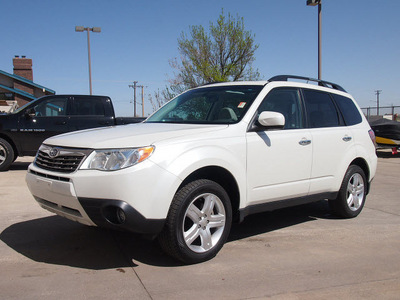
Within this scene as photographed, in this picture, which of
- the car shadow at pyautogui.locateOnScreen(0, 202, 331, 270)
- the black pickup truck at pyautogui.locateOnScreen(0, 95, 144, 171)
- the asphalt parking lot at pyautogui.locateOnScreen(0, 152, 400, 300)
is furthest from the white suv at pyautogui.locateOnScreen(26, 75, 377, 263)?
the black pickup truck at pyautogui.locateOnScreen(0, 95, 144, 171)

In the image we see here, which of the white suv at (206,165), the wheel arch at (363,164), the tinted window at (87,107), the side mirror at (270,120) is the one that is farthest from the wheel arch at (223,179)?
the tinted window at (87,107)

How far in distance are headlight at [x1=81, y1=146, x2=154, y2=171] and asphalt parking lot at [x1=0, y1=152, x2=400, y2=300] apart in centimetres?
96

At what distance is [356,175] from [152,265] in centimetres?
330

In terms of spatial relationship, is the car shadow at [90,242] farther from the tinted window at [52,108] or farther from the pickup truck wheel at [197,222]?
the tinted window at [52,108]

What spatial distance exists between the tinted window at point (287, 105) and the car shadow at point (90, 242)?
140 centimetres

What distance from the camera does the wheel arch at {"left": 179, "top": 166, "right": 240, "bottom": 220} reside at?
3.70 meters

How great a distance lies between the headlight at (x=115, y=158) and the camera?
328 cm

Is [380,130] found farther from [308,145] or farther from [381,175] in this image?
[308,145]

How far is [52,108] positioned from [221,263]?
8064 mm

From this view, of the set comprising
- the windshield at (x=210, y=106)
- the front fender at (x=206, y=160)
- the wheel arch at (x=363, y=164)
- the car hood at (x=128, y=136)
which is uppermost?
the windshield at (x=210, y=106)

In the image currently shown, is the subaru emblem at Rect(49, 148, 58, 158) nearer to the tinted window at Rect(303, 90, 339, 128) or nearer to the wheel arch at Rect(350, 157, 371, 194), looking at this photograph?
the tinted window at Rect(303, 90, 339, 128)

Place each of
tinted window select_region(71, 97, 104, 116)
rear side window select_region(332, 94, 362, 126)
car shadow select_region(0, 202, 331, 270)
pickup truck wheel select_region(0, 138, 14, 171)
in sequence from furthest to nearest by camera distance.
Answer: tinted window select_region(71, 97, 104, 116)
pickup truck wheel select_region(0, 138, 14, 171)
rear side window select_region(332, 94, 362, 126)
car shadow select_region(0, 202, 331, 270)

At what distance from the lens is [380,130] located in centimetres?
1513

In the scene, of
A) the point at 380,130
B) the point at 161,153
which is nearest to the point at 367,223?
the point at 161,153
